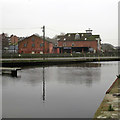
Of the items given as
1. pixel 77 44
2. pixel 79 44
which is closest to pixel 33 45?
pixel 77 44

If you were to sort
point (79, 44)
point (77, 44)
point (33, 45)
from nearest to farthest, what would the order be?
point (33, 45)
point (79, 44)
point (77, 44)

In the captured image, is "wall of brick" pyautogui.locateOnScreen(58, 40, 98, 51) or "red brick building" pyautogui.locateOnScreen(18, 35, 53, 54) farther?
"wall of brick" pyautogui.locateOnScreen(58, 40, 98, 51)

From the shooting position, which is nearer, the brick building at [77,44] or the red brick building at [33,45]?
the red brick building at [33,45]

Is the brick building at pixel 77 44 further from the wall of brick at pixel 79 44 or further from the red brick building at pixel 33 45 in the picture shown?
the red brick building at pixel 33 45

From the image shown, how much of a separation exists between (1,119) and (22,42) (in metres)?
62.6

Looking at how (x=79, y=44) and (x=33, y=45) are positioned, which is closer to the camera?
(x=33, y=45)

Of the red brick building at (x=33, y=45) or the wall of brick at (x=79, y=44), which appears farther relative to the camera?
the wall of brick at (x=79, y=44)

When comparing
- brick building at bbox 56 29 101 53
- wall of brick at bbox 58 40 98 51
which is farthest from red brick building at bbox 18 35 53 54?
wall of brick at bbox 58 40 98 51

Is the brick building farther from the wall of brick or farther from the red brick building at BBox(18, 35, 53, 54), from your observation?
the red brick building at BBox(18, 35, 53, 54)

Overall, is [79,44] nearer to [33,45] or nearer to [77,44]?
[77,44]

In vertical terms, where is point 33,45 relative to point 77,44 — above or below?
below

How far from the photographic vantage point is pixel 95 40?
70625 mm

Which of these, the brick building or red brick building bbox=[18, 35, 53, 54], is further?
the brick building

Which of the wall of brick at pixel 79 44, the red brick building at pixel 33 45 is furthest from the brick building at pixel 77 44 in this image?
the red brick building at pixel 33 45
